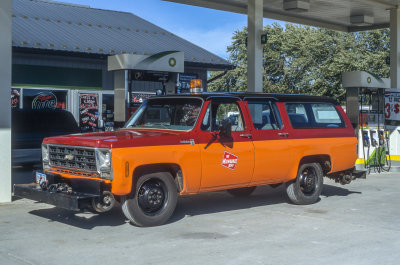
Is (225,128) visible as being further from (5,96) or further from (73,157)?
(5,96)

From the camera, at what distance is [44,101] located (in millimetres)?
18594

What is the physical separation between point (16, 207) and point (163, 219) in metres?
2.95

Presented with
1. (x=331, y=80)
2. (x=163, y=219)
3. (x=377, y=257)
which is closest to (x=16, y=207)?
(x=163, y=219)

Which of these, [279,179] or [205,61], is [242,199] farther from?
[205,61]

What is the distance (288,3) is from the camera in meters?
15.6

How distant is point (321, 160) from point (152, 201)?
381 cm

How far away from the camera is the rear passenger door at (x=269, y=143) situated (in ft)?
28.9

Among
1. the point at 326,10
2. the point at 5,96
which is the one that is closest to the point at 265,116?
the point at 5,96

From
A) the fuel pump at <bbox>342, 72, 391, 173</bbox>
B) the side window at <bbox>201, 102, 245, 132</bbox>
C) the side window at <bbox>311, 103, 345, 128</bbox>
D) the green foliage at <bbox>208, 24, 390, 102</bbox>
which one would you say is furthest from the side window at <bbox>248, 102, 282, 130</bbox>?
the green foliage at <bbox>208, 24, 390, 102</bbox>

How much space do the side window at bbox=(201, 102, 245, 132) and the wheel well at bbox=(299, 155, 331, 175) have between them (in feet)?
5.26

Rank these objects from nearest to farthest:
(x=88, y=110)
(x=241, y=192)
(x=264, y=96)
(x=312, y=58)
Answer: (x=264, y=96) → (x=241, y=192) → (x=88, y=110) → (x=312, y=58)

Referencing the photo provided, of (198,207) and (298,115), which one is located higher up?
(298,115)

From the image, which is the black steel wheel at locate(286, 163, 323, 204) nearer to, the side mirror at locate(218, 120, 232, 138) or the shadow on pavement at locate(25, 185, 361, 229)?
the shadow on pavement at locate(25, 185, 361, 229)

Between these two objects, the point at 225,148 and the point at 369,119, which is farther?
the point at 369,119
